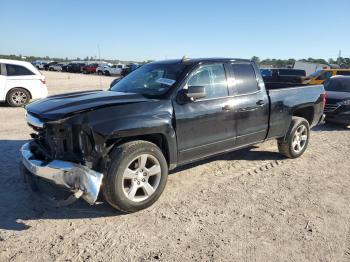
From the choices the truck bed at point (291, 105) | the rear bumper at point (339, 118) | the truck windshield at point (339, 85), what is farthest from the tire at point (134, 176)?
the truck windshield at point (339, 85)

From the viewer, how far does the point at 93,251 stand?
3379mm

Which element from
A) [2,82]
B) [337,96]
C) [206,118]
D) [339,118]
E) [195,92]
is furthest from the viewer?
[2,82]

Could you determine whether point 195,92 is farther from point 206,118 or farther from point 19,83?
point 19,83

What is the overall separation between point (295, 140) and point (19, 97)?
9825mm

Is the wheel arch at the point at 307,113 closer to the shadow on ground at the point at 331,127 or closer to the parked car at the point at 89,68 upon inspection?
the shadow on ground at the point at 331,127

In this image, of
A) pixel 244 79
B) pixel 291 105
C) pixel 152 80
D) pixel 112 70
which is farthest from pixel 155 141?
pixel 112 70

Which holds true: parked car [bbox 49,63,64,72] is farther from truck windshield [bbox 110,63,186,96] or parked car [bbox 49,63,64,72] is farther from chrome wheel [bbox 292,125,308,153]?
chrome wheel [bbox 292,125,308,153]

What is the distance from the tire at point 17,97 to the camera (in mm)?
12170

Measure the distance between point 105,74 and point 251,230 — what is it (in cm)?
4454

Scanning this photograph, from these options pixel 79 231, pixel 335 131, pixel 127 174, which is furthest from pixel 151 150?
pixel 335 131

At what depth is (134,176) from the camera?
13.5 ft

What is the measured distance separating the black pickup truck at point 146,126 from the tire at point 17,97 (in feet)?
26.8

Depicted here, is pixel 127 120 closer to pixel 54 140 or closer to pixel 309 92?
pixel 54 140

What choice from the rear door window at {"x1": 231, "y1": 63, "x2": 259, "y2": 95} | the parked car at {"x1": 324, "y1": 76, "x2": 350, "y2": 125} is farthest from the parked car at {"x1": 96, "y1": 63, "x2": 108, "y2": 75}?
the rear door window at {"x1": 231, "y1": 63, "x2": 259, "y2": 95}
